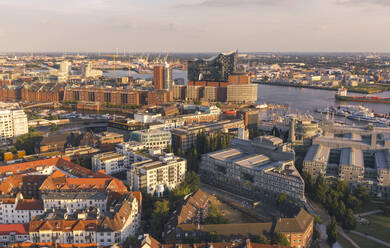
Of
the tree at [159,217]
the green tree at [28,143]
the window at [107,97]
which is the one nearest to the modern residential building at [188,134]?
the green tree at [28,143]

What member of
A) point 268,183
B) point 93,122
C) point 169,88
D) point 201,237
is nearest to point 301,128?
point 268,183

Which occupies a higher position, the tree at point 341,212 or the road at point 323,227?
the tree at point 341,212

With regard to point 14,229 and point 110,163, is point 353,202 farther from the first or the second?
point 14,229

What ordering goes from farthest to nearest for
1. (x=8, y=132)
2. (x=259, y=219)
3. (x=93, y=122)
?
(x=93, y=122) < (x=8, y=132) < (x=259, y=219)

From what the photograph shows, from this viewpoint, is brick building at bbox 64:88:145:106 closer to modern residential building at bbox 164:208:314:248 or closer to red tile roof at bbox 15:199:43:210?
red tile roof at bbox 15:199:43:210

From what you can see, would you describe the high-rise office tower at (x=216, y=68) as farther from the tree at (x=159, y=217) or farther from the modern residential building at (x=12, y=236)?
the modern residential building at (x=12, y=236)


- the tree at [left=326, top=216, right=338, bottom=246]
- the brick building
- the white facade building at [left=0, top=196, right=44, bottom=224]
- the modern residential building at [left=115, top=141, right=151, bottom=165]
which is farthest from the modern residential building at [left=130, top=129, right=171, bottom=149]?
the brick building

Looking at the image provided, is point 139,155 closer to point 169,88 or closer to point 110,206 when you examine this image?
point 110,206
